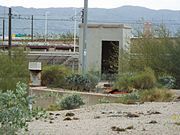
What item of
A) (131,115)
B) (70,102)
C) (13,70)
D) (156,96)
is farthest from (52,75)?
(131,115)

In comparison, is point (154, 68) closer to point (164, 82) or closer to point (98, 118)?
point (164, 82)

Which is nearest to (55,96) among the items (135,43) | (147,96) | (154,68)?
(147,96)

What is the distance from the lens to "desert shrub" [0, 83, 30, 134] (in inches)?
290

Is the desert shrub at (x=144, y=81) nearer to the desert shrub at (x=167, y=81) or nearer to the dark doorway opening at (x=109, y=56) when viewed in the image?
the desert shrub at (x=167, y=81)

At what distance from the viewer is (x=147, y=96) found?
17406 mm

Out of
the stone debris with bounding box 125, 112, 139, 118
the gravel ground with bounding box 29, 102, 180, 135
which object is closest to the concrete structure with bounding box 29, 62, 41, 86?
the gravel ground with bounding box 29, 102, 180, 135

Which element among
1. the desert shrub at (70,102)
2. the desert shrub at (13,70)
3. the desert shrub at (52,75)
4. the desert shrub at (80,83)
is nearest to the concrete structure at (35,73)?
the desert shrub at (13,70)

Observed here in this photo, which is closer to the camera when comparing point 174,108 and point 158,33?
point 174,108

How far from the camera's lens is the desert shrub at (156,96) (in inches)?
678

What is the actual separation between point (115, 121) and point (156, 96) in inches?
226

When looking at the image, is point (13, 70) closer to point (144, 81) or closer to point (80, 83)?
point (80, 83)

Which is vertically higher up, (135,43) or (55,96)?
(135,43)

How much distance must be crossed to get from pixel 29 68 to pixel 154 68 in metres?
A: 5.17

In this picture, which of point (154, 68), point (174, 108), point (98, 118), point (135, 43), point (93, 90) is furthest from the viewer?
point (135, 43)
